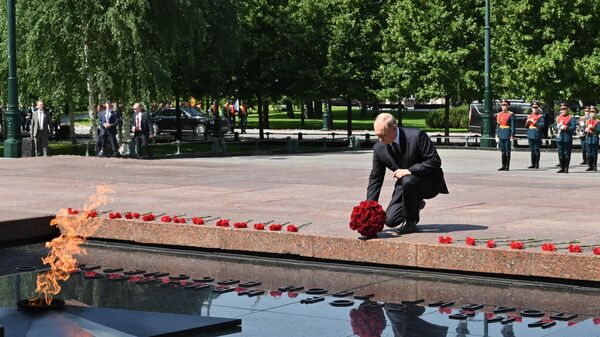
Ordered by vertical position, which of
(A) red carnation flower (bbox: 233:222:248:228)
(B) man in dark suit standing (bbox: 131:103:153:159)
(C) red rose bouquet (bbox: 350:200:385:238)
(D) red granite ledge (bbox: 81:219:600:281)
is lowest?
(D) red granite ledge (bbox: 81:219:600:281)

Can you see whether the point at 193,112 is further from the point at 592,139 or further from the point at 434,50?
the point at 592,139

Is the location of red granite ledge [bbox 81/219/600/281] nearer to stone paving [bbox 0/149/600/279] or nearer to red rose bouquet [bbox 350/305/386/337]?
stone paving [bbox 0/149/600/279]

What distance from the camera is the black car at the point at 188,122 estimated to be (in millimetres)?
52469

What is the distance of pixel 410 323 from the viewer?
8.70m

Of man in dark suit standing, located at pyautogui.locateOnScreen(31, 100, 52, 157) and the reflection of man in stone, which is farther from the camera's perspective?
man in dark suit standing, located at pyautogui.locateOnScreen(31, 100, 52, 157)

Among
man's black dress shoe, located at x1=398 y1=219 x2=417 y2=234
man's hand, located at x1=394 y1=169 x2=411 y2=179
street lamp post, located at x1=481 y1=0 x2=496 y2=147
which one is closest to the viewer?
man's hand, located at x1=394 y1=169 x2=411 y2=179

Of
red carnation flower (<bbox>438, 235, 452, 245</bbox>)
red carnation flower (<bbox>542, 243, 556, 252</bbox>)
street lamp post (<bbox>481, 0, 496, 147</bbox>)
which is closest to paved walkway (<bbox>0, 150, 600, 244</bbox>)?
red carnation flower (<bbox>438, 235, 452, 245</bbox>)

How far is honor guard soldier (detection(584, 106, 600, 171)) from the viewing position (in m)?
25.8

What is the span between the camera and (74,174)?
2277 centimetres

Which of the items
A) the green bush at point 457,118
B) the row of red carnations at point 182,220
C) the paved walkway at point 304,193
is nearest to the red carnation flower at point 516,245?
the paved walkway at point 304,193

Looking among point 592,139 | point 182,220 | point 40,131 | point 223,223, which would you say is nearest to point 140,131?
point 40,131

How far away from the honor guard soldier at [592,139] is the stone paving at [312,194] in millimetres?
324

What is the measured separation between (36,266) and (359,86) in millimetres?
30298

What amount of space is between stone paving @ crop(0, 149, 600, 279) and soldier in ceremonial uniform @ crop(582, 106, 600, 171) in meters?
0.32
